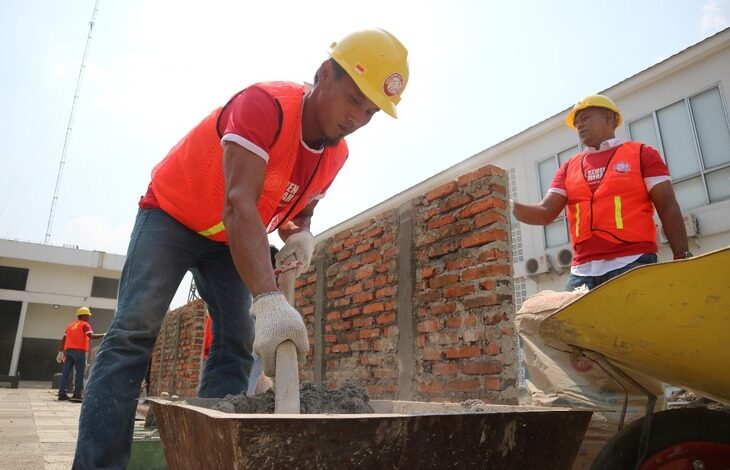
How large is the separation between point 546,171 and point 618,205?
828 centimetres

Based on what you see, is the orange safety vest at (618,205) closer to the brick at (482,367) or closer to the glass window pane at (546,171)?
the brick at (482,367)

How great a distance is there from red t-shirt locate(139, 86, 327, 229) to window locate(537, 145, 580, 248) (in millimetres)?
8822

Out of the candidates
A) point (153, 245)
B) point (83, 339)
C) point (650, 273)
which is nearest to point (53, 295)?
point (83, 339)

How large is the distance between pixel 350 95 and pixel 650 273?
3.60ft

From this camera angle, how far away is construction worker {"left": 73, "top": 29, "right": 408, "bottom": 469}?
137cm

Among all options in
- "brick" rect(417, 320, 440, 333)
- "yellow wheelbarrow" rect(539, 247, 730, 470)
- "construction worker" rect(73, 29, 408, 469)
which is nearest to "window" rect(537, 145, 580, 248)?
"brick" rect(417, 320, 440, 333)

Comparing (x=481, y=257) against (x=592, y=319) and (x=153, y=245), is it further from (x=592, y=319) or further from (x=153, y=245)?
(x=153, y=245)

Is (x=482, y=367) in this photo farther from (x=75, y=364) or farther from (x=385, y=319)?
(x=75, y=364)

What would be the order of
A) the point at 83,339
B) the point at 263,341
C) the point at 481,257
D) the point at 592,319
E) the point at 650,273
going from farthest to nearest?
the point at 83,339, the point at 481,257, the point at 263,341, the point at 592,319, the point at 650,273

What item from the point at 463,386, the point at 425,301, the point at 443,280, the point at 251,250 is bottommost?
the point at 463,386

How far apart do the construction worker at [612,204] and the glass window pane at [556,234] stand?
295 inches

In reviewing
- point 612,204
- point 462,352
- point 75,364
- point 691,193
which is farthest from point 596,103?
point 75,364

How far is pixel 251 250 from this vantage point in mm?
1336

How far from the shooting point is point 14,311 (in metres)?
18.7
